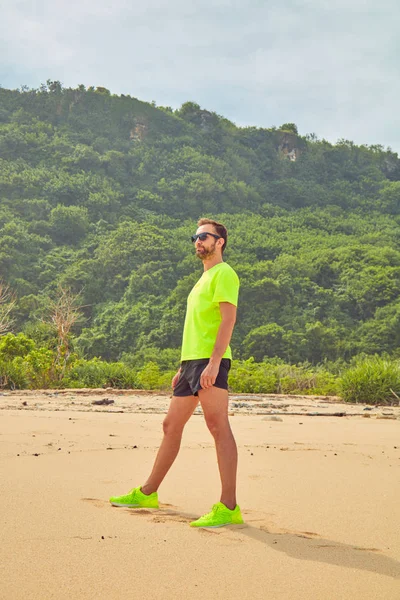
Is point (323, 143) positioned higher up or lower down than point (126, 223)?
higher up

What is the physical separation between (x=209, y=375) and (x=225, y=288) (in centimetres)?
46

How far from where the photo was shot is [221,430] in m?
3.58

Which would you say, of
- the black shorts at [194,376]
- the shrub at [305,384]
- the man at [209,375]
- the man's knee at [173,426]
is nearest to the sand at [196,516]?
the man at [209,375]

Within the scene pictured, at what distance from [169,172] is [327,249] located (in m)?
27.5

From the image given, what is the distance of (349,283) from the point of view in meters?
48.3

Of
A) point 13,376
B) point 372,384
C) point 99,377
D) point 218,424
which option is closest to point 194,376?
point 218,424

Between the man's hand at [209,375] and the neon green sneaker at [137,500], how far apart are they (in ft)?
2.33

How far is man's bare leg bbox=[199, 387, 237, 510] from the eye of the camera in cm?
352

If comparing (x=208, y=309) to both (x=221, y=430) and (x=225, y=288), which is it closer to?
(x=225, y=288)

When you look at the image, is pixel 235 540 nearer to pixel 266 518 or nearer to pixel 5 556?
pixel 266 518

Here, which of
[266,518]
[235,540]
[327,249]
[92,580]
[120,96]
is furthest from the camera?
[120,96]

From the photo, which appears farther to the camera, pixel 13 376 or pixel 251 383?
pixel 251 383

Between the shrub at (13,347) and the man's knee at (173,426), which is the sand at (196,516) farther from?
the shrub at (13,347)

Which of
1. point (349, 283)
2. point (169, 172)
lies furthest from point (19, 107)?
point (349, 283)
